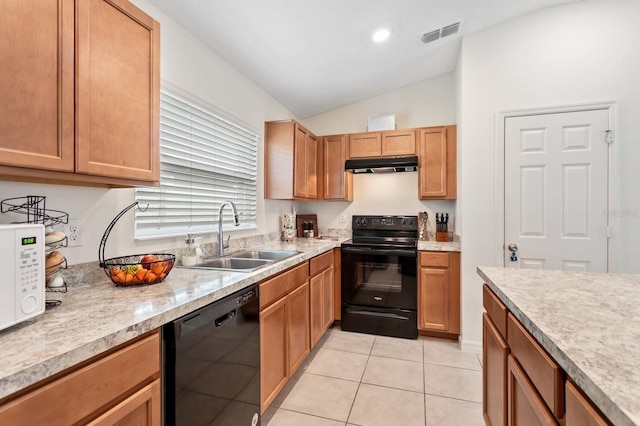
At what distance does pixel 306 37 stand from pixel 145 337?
7.63ft

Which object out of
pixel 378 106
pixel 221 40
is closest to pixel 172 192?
pixel 221 40

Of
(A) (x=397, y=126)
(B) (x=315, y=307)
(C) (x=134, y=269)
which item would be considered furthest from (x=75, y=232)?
(A) (x=397, y=126)

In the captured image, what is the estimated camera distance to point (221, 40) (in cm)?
219

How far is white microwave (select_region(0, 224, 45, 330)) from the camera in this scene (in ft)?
2.62

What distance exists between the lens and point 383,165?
10.9ft

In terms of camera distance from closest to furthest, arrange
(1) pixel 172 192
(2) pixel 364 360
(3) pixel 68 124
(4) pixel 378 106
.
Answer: (3) pixel 68 124 < (1) pixel 172 192 < (2) pixel 364 360 < (4) pixel 378 106

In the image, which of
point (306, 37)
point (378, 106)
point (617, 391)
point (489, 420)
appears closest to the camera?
point (617, 391)

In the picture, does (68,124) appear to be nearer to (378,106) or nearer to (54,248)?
(54,248)

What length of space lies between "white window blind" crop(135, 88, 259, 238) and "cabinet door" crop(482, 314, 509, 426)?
193cm

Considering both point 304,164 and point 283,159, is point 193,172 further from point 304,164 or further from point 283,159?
point 304,164

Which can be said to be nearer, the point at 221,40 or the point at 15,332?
the point at 15,332

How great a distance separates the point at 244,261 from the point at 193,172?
0.76m

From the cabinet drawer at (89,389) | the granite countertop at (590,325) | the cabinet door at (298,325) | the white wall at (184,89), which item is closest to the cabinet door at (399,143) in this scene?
the white wall at (184,89)

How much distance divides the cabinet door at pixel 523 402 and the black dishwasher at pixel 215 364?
1179 mm
